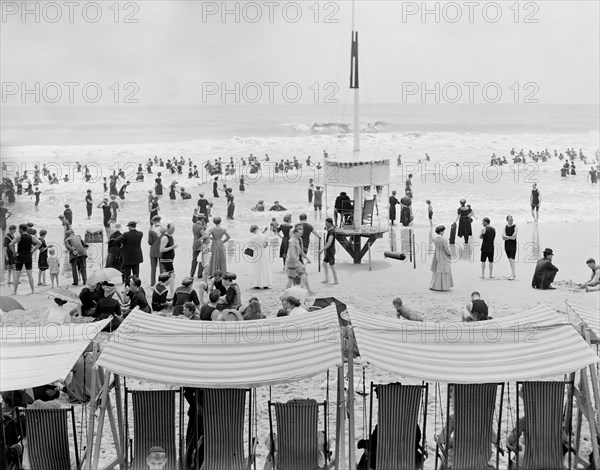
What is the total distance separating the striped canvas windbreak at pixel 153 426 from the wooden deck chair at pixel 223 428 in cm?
23

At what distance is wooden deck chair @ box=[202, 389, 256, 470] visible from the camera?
18.0 feet

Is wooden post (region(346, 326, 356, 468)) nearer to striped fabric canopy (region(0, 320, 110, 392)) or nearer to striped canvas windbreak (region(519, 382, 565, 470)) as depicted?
striped canvas windbreak (region(519, 382, 565, 470))

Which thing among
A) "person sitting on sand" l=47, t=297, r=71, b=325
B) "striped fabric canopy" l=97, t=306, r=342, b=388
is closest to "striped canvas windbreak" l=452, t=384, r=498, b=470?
"striped fabric canopy" l=97, t=306, r=342, b=388

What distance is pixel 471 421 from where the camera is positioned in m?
5.44

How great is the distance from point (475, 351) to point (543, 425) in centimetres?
64

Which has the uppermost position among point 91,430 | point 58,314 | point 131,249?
point 131,249

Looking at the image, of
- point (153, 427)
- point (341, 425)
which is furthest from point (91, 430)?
point (341, 425)

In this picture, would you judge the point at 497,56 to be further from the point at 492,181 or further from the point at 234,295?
the point at 234,295

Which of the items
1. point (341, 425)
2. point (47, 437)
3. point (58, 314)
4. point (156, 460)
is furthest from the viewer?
point (58, 314)

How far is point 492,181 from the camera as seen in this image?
33.7 metres

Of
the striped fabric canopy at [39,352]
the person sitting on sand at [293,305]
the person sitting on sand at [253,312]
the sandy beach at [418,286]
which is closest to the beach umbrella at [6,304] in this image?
the sandy beach at [418,286]

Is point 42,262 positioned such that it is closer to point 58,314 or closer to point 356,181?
point 58,314

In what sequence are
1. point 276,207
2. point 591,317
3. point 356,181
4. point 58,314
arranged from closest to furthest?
1. point 591,317
2. point 58,314
3. point 356,181
4. point 276,207

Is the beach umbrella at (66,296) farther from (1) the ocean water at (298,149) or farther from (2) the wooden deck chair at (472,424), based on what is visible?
(1) the ocean water at (298,149)
